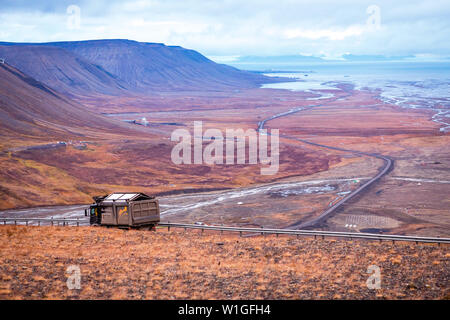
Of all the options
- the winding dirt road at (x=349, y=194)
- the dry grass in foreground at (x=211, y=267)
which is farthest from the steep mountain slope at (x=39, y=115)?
the dry grass in foreground at (x=211, y=267)

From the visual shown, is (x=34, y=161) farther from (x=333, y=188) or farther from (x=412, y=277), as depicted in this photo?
(x=412, y=277)

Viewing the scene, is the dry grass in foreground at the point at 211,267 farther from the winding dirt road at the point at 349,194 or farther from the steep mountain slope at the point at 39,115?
the steep mountain slope at the point at 39,115

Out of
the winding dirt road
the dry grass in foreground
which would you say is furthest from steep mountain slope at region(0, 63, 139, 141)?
the dry grass in foreground

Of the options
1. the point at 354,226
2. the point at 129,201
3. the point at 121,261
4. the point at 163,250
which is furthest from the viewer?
the point at 354,226

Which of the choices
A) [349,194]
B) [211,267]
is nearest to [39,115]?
[349,194]

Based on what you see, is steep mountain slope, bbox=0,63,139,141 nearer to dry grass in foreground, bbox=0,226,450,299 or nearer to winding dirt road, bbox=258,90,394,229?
winding dirt road, bbox=258,90,394,229

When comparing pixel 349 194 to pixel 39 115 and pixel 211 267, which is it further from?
pixel 39 115

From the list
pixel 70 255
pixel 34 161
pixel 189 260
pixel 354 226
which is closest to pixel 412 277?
pixel 189 260
